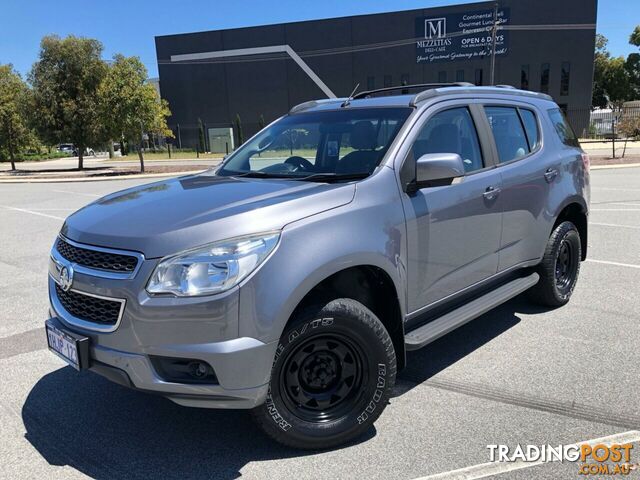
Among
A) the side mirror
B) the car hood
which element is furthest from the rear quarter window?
the car hood

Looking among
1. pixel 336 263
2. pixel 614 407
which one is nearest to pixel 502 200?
pixel 614 407

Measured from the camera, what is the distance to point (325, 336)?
288 centimetres

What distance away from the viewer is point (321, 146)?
411 cm

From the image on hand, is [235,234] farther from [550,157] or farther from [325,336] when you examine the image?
[550,157]

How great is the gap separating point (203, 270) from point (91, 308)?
699 millimetres

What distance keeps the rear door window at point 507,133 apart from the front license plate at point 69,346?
10.7ft

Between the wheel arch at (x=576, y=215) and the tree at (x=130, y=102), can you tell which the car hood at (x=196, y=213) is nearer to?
the wheel arch at (x=576, y=215)

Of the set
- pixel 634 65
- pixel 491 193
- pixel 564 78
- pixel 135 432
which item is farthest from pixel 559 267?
pixel 634 65

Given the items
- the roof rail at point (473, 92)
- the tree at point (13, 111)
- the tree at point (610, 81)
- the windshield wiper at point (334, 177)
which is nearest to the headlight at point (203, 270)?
the windshield wiper at point (334, 177)

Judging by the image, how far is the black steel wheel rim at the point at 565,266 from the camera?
5.19 meters

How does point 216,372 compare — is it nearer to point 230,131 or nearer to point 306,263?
point 306,263

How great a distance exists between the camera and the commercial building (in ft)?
156

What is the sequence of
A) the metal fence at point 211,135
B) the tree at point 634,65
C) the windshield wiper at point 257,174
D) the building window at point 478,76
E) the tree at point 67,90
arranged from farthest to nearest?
the tree at point 634,65 < the metal fence at point 211,135 < the building window at point 478,76 < the tree at point 67,90 < the windshield wiper at point 257,174

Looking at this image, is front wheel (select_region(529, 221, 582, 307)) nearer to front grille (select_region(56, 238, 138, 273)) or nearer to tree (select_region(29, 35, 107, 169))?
front grille (select_region(56, 238, 138, 273))
